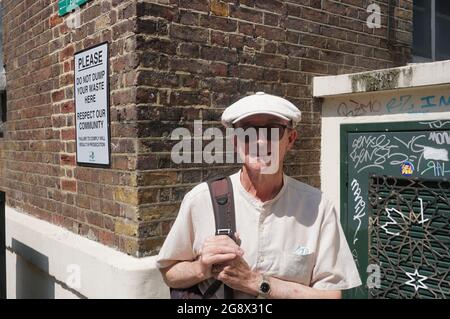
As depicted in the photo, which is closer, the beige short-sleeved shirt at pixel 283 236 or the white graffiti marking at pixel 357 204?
the beige short-sleeved shirt at pixel 283 236

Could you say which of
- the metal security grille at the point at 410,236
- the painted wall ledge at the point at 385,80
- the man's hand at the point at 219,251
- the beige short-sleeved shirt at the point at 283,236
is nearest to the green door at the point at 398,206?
the metal security grille at the point at 410,236

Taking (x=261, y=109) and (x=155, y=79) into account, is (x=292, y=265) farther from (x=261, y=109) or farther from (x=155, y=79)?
(x=155, y=79)

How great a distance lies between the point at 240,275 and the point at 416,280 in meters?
2.05

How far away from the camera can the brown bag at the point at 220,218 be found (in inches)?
76.4

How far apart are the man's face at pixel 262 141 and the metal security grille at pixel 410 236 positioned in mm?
1789

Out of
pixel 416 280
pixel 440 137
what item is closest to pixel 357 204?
pixel 416 280

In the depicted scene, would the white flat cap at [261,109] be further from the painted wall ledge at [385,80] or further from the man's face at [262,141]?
the painted wall ledge at [385,80]

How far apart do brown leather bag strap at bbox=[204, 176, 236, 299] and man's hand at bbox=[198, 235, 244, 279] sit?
0.06 m

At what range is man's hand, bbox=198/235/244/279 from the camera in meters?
1.82

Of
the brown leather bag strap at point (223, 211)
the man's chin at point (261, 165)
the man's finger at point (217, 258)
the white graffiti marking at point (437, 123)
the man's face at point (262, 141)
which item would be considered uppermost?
the white graffiti marking at point (437, 123)

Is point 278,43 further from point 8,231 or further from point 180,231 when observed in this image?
point 8,231

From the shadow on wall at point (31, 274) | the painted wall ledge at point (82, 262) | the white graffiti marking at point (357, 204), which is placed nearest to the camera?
the painted wall ledge at point (82, 262)

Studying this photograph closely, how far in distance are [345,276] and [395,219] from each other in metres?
1.69

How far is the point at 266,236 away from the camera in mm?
1951
